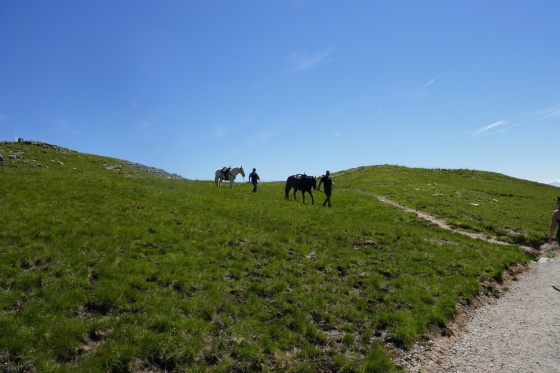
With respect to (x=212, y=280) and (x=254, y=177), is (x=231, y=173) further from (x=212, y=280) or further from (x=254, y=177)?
(x=212, y=280)

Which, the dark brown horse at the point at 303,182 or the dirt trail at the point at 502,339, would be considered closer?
the dirt trail at the point at 502,339

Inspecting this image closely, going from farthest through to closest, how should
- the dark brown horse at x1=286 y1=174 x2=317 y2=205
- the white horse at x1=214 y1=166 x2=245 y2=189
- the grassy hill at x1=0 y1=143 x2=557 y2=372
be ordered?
1. the white horse at x1=214 y1=166 x2=245 y2=189
2. the dark brown horse at x1=286 y1=174 x2=317 y2=205
3. the grassy hill at x1=0 y1=143 x2=557 y2=372

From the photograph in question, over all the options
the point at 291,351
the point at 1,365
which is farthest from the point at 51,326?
the point at 291,351

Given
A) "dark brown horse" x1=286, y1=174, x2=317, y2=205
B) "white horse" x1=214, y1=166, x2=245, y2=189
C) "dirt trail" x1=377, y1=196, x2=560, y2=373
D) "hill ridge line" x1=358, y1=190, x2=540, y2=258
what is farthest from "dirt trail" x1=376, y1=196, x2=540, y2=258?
"white horse" x1=214, y1=166, x2=245, y2=189

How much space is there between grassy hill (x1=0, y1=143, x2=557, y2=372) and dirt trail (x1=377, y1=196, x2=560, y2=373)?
75cm

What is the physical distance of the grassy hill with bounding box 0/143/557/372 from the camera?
34.3ft

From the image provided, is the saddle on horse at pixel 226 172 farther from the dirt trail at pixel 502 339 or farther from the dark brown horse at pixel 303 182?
the dirt trail at pixel 502 339

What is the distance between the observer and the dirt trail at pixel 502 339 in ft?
37.1

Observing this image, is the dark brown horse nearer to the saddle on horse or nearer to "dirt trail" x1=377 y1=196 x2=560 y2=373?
the saddle on horse

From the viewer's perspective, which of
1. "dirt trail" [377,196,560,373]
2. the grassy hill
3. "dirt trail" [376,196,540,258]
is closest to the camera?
the grassy hill

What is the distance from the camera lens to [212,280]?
1520 centimetres

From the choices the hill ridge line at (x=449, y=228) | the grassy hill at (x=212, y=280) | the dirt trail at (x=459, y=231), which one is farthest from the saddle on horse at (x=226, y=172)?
the dirt trail at (x=459, y=231)

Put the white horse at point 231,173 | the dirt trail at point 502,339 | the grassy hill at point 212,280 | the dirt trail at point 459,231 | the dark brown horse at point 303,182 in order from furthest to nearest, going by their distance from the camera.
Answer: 1. the white horse at point 231,173
2. the dark brown horse at point 303,182
3. the dirt trail at point 459,231
4. the dirt trail at point 502,339
5. the grassy hill at point 212,280

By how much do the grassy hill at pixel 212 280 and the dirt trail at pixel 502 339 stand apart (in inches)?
29.6
